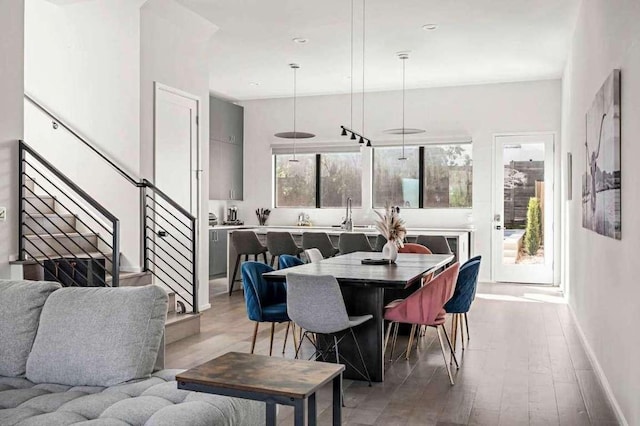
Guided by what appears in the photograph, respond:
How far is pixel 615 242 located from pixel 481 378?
1334 millimetres

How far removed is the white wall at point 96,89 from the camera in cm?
566

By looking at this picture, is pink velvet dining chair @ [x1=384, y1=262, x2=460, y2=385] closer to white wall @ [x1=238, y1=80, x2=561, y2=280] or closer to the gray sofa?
the gray sofa

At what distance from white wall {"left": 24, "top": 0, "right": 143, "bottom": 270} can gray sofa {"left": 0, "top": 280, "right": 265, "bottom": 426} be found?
2.87m

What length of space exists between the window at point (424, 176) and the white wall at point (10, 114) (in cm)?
588

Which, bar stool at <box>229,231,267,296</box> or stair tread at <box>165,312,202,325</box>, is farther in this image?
bar stool at <box>229,231,267,296</box>

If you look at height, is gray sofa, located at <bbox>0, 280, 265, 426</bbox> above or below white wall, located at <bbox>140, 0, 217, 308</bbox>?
below

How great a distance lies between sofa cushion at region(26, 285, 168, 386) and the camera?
8.61 feet

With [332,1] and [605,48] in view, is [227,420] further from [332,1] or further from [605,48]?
[332,1]

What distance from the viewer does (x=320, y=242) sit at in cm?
776

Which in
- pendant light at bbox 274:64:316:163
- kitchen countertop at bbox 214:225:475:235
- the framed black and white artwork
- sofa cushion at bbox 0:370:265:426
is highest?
pendant light at bbox 274:64:316:163

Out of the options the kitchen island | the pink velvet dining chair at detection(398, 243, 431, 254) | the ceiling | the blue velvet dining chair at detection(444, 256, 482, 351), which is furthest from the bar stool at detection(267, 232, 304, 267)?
the blue velvet dining chair at detection(444, 256, 482, 351)

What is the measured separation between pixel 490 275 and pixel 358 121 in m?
3.22

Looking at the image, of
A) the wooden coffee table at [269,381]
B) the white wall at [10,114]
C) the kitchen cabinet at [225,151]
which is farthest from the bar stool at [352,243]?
the wooden coffee table at [269,381]

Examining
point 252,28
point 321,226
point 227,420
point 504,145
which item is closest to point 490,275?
point 504,145
